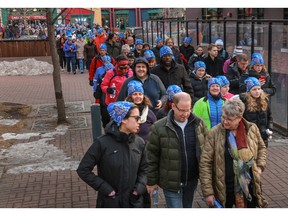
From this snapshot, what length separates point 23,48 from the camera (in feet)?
74.4

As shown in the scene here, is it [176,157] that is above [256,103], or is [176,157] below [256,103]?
below

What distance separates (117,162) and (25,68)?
19102 millimetres

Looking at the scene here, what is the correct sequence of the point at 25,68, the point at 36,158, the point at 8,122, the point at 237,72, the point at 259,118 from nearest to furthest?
1. the point at 259,118
2. the point at 36,158
3. the point at 237,72
4. the point at 8,122
5. the point at 25,68

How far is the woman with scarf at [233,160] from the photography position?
3.85m

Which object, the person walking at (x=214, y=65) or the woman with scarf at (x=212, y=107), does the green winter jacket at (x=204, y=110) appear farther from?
the person walking at (x=214, y=65)

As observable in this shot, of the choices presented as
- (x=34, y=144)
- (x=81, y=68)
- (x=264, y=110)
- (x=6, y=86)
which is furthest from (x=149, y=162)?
(x=81, y=68)

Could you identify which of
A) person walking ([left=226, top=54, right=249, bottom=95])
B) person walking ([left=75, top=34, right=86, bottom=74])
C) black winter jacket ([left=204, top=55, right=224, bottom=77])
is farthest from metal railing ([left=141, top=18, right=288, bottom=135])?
person walking ([left=75, top=34, right=86, bottom=74])

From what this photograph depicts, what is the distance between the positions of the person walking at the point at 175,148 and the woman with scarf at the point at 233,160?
15cm

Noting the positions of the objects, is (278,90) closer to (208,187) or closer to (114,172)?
(208,187)

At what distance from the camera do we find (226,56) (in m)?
10.7

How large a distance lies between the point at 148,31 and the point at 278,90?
1515 cm

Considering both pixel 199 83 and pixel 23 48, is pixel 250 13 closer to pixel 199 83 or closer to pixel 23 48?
pixel 23 48

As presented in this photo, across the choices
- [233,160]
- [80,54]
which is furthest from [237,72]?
[80,54]

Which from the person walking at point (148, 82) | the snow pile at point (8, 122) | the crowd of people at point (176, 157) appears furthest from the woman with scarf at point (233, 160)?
the snow pile at point (8, 122)
